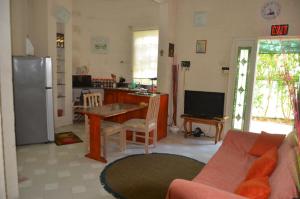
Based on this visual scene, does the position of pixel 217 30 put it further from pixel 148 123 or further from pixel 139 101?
pixel 148 123

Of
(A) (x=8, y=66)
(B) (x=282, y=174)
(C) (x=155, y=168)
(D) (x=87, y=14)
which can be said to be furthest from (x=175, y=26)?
(B) (x=282, y=174)

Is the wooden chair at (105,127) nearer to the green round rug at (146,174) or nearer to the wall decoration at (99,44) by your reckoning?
the green round rug at (146,174)

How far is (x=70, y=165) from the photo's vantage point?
3.28m

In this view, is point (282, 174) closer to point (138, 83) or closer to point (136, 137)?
point (136, 137)

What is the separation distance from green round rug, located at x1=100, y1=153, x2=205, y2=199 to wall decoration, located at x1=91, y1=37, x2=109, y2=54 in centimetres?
336

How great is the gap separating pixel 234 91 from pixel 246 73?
0.40 metres

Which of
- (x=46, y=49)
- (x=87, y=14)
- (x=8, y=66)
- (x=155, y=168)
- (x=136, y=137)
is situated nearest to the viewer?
(x=8, y=66)

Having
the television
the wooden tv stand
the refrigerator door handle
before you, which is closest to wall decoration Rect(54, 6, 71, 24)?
the refrigerator door handle

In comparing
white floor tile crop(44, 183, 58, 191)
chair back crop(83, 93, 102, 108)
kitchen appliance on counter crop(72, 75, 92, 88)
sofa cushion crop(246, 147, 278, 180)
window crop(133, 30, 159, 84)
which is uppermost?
window crop(133, 30, 159, 84)

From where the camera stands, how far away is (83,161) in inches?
135

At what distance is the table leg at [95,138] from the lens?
343cm

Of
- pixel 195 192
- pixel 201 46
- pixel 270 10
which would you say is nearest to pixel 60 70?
pixel 201 46

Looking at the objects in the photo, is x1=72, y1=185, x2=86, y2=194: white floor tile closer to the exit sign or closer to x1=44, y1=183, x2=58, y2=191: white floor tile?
x1=44, y1=183, x2=58, y2=191: white floor tile

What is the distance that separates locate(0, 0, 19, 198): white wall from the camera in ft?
6.99
